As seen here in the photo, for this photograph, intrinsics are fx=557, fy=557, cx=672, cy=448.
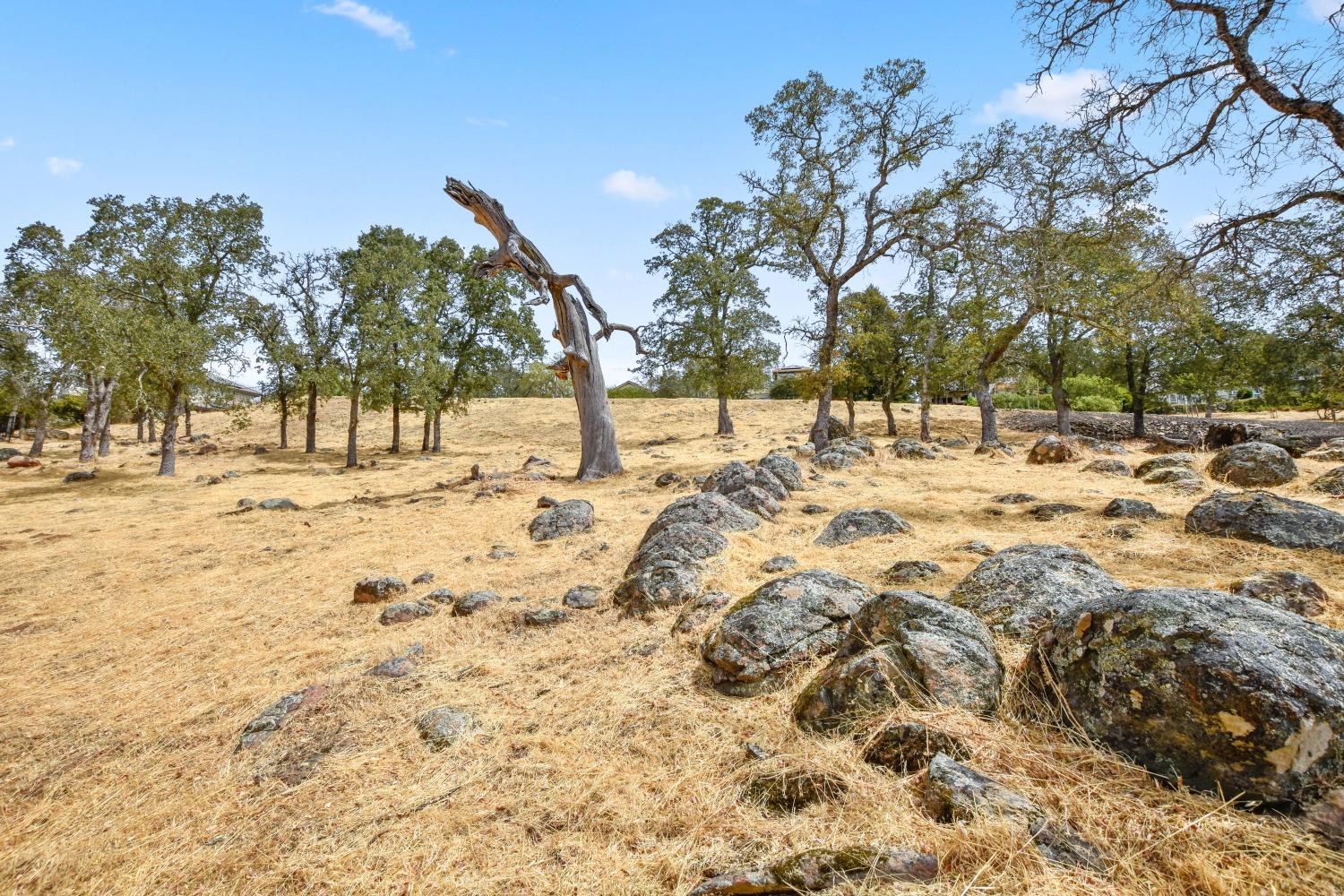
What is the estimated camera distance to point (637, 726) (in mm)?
3666

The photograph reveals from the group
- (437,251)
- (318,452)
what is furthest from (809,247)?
(318,452)

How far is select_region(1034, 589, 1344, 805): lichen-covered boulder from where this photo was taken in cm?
223

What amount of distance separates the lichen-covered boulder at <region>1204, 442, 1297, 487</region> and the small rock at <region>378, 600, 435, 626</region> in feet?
45.8

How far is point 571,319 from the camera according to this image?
15.6 metres

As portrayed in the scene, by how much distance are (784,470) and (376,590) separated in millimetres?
8048

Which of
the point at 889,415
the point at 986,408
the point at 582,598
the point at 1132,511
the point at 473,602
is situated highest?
the point at 986,408

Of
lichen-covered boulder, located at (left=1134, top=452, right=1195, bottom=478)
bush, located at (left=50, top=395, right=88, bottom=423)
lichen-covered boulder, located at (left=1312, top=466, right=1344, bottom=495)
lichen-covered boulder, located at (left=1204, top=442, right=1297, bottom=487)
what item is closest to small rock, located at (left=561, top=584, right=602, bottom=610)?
lichen-covered boulder, located at (left=1312, top=466, right=1344, bottom=495)

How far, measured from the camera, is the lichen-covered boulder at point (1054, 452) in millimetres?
14789

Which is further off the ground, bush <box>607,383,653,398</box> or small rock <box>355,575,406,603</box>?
bush <box>607,383,653,398</box>

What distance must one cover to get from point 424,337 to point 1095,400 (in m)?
47.9

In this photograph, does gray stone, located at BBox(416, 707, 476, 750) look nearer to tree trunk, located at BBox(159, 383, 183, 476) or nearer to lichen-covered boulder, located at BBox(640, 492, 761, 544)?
lichen-covered boulder, located at BBox(640, 492, 761, 544)

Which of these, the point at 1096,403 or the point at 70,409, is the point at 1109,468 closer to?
the point at 1096,403

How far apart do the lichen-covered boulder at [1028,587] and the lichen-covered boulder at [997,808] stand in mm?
1832

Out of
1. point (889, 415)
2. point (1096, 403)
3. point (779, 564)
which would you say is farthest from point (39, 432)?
point (1096, 403)
